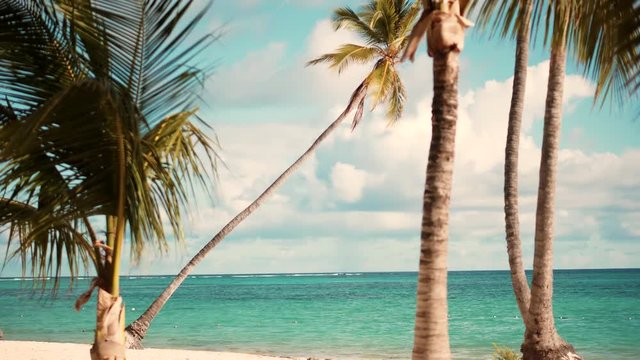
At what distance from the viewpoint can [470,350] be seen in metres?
27.4

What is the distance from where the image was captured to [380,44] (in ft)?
70.3

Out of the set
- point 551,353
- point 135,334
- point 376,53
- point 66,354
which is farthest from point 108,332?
point 376,53

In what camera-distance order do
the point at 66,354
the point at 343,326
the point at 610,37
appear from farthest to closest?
1. the point at 343,326
2. the point at 66,354
3. the point at 610,37

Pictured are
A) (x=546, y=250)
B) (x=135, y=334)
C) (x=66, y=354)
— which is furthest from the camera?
(x=135, y=334)

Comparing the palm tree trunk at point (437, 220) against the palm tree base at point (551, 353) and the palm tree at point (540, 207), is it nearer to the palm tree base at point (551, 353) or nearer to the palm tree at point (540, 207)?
the palm tree at point (540, 207)

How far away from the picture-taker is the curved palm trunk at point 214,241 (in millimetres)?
16844

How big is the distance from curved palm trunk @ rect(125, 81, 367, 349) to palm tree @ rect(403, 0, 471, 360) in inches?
445

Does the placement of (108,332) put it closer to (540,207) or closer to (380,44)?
(540,207)

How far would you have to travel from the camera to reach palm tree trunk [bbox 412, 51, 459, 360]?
20.1 feet

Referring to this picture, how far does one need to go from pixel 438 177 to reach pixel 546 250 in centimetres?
519

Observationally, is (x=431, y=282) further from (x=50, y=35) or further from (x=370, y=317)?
(x=370, y=317)

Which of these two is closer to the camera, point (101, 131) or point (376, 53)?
point (101, 131)

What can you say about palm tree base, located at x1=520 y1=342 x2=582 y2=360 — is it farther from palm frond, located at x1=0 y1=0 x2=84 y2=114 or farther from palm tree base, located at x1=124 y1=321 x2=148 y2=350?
palm tree base, located at x1=124 y1=321 x2=148 y2=350

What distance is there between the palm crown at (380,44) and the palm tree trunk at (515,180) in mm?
8405
